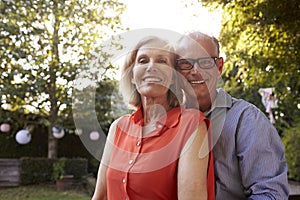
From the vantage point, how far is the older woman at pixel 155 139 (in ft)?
2.58

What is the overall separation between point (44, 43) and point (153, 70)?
5.36 m

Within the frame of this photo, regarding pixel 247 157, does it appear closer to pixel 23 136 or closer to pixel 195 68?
pixel 195 68

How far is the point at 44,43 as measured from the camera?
5.95 meters

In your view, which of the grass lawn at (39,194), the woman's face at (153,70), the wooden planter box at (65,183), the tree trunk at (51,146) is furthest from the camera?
the tree trunk at (51,146)

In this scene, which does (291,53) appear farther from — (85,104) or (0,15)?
(0,15)

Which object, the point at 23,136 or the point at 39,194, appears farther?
the point at 23,136

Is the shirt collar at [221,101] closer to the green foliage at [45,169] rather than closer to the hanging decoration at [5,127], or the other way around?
the green foliage at [45,169]

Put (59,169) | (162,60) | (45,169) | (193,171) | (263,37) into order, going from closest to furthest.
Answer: (193,171), (162,60), (263,37), (59,169), (45,169)

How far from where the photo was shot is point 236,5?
3.31 meters

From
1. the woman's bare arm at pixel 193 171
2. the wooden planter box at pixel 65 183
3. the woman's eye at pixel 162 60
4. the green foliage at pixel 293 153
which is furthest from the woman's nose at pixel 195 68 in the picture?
the wooden planter box at pixel 65 183

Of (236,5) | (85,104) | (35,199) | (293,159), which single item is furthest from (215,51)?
(293,159)

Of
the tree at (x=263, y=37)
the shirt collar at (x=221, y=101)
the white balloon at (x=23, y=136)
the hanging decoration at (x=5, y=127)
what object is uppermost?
the tree at (x=263, y=37)

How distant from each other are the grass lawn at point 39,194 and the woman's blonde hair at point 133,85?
15.4 feet

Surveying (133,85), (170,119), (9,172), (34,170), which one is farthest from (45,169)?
(170,119)
